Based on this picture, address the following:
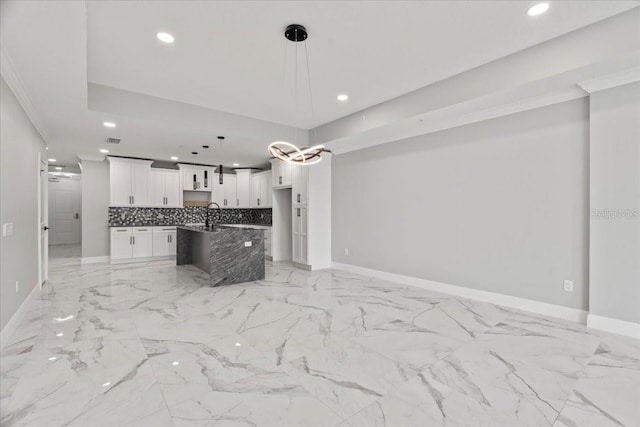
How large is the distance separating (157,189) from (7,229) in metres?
5.09

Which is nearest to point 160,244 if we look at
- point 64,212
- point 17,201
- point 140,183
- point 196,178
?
point 140,183

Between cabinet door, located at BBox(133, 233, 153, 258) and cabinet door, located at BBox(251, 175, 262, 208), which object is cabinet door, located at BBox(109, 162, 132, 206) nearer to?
cabinet door, located at BBox(133, 233, 153, 258)

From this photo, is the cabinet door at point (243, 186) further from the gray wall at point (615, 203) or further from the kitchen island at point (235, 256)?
the gray wall at point (615, 203)

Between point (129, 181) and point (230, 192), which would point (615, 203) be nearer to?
point (230, 192)

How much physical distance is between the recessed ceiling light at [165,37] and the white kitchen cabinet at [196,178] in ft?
18.4

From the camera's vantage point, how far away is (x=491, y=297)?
4.20 metres

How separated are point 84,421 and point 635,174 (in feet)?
15.8

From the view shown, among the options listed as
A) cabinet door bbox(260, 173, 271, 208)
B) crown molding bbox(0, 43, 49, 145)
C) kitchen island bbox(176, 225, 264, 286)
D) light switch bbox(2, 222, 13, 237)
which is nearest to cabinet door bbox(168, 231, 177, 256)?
cabinet door bbox(260, 173, 271, 208)

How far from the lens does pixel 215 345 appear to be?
2.87m

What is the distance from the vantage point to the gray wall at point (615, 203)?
3.06 meters

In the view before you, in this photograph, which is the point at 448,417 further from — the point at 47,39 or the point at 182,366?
the point at 47,39

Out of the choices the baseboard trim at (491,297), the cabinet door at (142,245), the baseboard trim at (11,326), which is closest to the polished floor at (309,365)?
the baseboard trim at (11,326)

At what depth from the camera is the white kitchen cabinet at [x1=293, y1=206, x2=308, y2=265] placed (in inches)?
261

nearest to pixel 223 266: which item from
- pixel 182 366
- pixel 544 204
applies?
pixel 182 366
